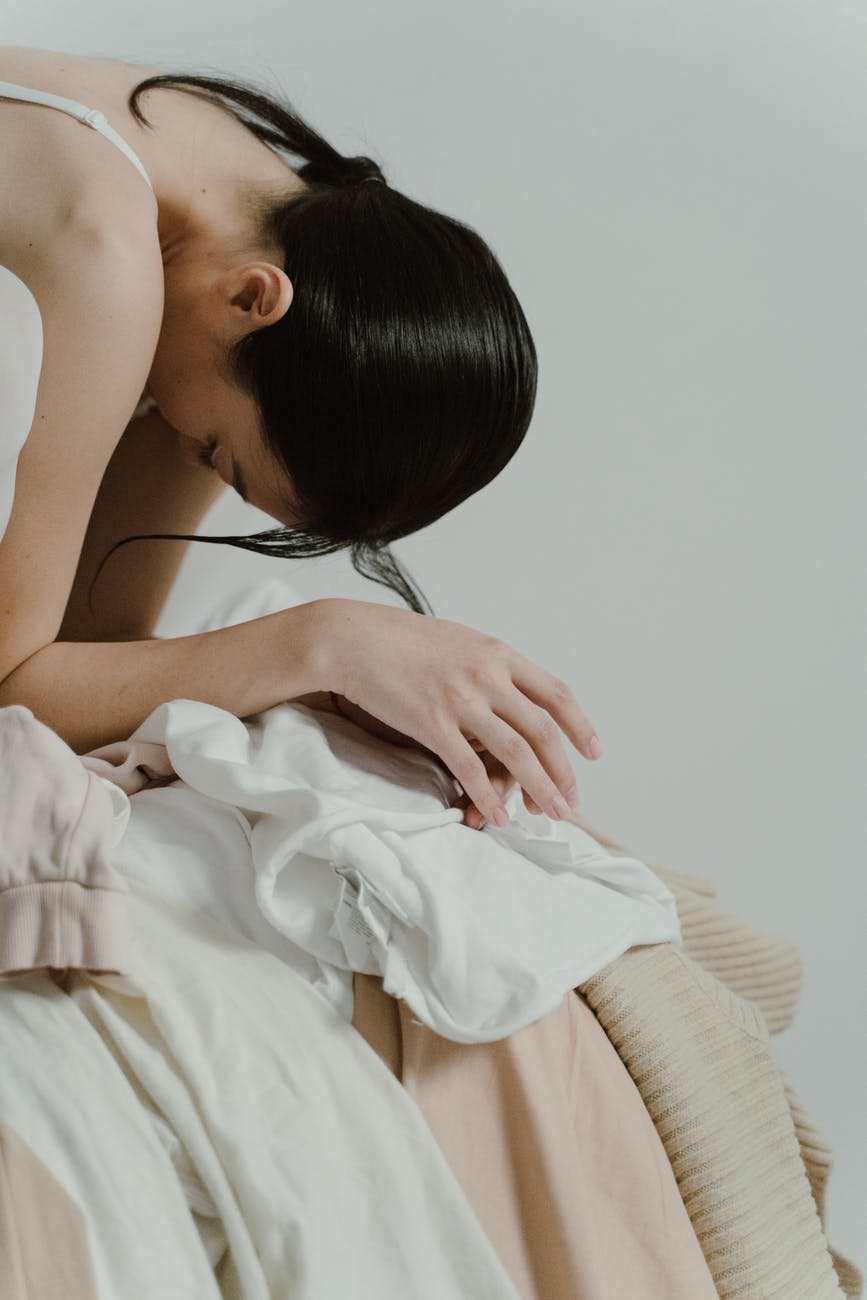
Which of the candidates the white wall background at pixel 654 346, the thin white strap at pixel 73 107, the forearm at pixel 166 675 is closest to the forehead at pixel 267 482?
the forearm at pixel 166 675

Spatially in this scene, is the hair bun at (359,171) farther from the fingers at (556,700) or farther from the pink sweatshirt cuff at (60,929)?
the pink sweatshirt cuff at (60,929)

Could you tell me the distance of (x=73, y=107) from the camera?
0.90 m

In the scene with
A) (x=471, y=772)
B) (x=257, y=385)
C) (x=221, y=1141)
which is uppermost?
(x=257, y=385)

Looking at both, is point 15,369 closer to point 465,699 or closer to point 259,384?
point 259,384

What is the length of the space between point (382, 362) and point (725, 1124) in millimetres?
532

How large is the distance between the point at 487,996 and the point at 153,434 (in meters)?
0.71

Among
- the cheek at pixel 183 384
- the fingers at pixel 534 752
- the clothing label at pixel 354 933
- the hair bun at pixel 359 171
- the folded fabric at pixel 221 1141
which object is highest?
the hair bun at pixel 359 171

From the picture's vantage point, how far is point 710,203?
166cm

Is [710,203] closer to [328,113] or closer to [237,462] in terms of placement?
[328,113]

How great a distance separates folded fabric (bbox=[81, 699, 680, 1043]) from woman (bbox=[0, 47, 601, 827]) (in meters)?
0.04

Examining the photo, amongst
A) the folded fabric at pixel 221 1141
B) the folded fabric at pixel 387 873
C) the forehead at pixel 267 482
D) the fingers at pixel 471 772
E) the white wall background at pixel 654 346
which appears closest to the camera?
the folded fabric at pixel 221 1141

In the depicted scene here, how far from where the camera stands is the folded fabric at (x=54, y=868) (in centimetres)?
62

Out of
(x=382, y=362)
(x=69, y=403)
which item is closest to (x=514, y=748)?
(x=382, y=362)

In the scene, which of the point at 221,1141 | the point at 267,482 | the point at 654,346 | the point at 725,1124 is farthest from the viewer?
the point at 654,346
